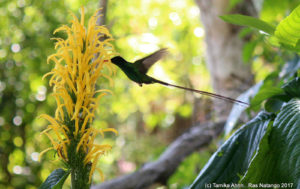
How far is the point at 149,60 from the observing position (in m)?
0.50

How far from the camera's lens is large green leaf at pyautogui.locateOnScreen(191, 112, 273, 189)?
48cm

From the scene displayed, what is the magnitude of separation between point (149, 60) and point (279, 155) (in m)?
0.25

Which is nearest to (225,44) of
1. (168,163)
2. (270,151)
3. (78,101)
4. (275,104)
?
(168,163)

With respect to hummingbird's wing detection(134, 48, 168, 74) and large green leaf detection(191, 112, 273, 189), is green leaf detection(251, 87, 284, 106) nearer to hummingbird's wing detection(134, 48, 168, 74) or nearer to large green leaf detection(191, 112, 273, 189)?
large green leaf detection(191, 112, 273, 189)

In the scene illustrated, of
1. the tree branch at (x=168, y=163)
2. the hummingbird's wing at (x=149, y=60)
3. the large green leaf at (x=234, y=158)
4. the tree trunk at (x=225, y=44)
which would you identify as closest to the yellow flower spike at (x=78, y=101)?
the hummingbird's wing at (x=149, y=60)

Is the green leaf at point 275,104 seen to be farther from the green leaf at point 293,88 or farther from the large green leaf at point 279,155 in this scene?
the large green leaf at point 279,155

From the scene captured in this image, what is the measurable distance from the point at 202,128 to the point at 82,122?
132 centimetres

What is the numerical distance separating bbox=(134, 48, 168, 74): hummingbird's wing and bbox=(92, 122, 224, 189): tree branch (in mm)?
794

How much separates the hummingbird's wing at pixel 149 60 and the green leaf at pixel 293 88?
0.25m

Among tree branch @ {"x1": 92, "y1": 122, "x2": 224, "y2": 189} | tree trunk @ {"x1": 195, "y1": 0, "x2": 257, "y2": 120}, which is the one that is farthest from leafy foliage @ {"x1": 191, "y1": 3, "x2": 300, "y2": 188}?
tree trunk @ {"x1": 195, "y1": 0, "x2": 257, "y2": 120}

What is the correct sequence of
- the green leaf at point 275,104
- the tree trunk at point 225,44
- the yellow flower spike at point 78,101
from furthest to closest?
the tree trunk at point 225,44, the green leaf at point 275,104, the yellow flower spike at point 78,101

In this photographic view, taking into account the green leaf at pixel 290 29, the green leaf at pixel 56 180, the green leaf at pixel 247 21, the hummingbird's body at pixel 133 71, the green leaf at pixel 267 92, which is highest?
the green leaf at pixel 247 21

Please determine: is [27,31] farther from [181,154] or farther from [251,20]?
[251,20]

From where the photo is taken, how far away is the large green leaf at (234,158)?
48cm
